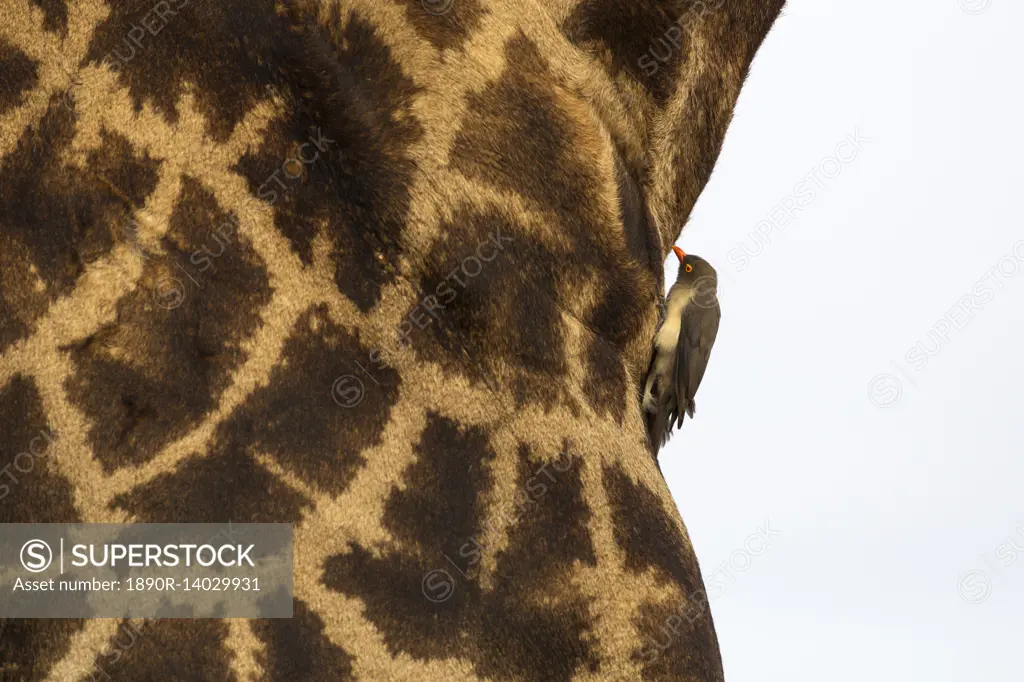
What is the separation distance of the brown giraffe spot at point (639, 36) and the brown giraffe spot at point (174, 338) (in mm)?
701

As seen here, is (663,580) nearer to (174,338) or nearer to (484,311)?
(484,311)

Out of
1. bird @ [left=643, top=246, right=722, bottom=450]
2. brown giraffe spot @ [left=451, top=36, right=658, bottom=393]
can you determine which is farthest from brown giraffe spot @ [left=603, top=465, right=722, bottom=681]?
bird @ [left=643, top=246, right=722, bottom=450]

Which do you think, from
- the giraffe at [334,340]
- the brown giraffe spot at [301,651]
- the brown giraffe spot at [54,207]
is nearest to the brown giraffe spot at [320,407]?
the giraffe at [334,340]

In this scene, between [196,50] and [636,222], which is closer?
[196,50]

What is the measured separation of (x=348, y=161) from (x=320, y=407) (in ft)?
1.33

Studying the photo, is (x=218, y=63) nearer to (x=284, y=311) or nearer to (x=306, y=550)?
(x=284, y=311)

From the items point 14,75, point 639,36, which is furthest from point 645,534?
point 14,75

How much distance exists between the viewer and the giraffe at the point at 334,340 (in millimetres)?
1888

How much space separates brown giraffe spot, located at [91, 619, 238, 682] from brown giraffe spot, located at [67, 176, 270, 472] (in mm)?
257

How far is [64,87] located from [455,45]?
2.04 feet

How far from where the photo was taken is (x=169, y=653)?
1.86 m

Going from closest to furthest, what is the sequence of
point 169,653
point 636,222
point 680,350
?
point 169,653 < point 636,222 < point 680,350

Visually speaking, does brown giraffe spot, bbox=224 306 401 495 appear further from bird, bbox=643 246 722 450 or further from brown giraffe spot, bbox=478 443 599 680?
bird, bbox=643 246 722 450

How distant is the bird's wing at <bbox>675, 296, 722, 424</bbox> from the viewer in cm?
234
